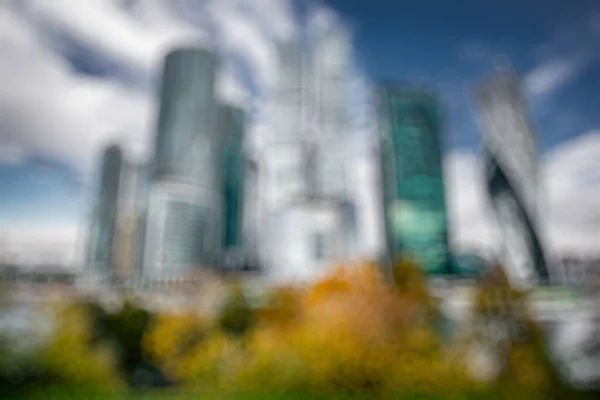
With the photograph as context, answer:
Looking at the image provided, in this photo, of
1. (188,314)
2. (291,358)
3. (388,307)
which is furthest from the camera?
(188,314)

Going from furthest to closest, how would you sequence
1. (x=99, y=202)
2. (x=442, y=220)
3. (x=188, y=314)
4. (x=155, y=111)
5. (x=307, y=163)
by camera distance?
(x=307, y=163) → (x=155, y=111) → (x=99, y=202) → (x=442, y=220) → (x=188, y=314)

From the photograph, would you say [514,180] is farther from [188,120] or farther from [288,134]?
[288,134]

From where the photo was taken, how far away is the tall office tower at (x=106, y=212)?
1254 inches

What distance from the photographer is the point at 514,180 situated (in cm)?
1438

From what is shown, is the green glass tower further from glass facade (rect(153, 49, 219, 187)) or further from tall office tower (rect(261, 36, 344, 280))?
glass facade (rect(153, 49, 219, 187))

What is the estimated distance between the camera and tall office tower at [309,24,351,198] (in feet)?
163

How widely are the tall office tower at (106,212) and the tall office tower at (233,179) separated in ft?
40.6

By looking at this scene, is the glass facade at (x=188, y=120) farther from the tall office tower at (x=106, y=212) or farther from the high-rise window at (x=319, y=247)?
the high-rise window at (x=319, y=247)

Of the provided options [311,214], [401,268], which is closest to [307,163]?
[311,214]

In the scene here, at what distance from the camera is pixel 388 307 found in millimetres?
6379

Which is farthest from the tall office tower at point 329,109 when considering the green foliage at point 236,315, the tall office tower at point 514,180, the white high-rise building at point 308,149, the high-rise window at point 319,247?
the green foliage at point 236,315

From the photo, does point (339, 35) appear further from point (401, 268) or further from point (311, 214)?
point (401, 268)

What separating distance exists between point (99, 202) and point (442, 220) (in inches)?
1132

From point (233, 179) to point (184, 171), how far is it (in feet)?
32.3
